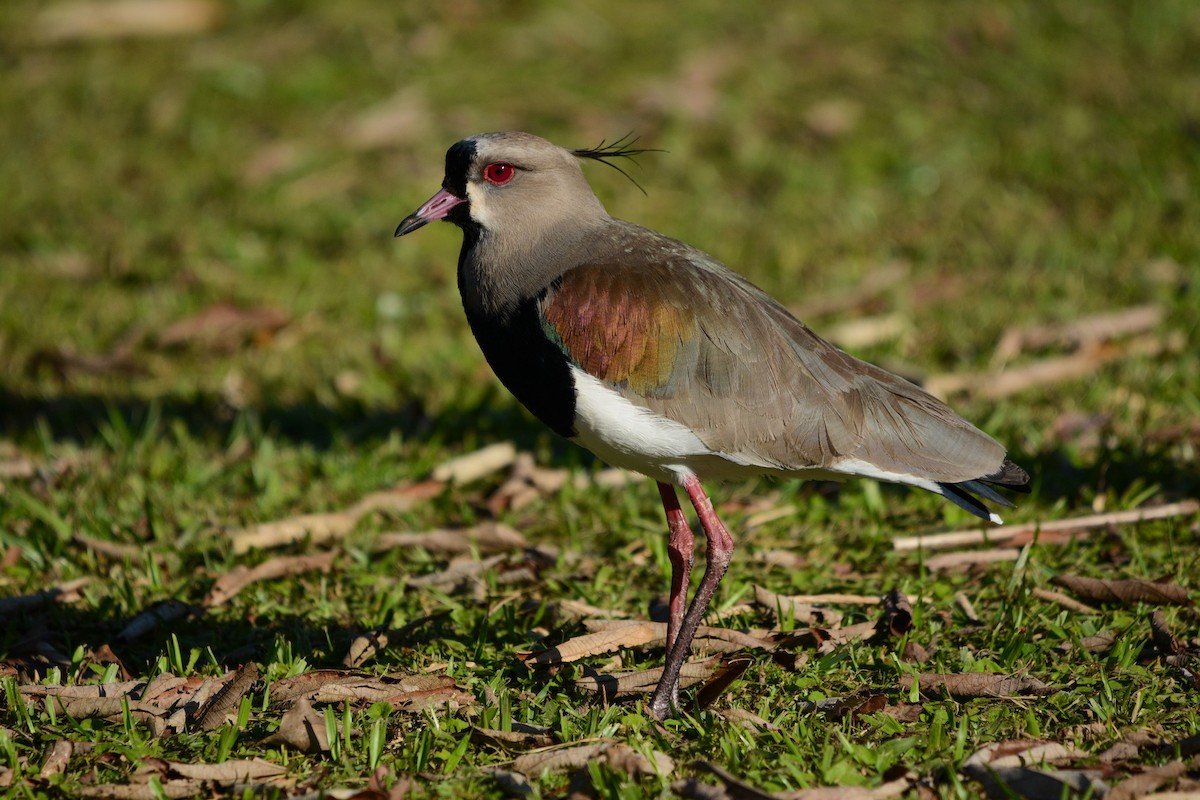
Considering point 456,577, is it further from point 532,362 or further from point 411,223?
point 411,223

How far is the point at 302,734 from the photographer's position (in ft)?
13.5

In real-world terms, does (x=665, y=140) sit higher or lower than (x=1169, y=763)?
higher

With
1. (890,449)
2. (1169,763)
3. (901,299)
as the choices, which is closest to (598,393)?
(890,449)

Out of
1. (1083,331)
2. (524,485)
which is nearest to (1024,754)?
(524,485)

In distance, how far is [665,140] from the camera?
9672mm

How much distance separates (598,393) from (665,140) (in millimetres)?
5473

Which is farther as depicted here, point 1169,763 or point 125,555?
point 125,555

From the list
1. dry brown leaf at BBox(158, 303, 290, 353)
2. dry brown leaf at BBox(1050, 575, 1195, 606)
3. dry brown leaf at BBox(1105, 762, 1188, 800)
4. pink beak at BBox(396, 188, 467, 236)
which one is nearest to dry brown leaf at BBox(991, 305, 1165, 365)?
dry brown leaf at BBox(1050, 575, 1195, 606)

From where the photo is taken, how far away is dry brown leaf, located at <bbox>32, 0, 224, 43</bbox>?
436 inches

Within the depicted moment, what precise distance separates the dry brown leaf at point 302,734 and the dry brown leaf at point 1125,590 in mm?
2854

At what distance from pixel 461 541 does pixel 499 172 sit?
5.58 ft

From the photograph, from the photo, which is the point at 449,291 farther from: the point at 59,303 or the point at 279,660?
the point at 279,660

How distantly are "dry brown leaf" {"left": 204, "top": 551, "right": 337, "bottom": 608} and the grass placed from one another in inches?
2.2

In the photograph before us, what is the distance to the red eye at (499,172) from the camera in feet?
16.5
